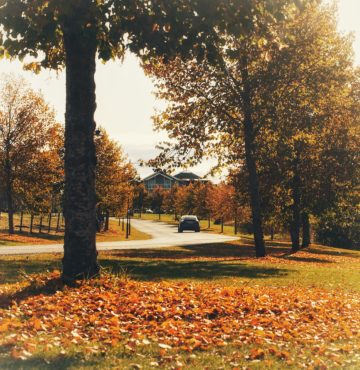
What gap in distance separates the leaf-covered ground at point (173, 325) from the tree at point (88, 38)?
3.90ft

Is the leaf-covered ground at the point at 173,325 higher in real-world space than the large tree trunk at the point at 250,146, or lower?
lower

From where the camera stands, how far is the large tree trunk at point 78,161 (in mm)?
9773

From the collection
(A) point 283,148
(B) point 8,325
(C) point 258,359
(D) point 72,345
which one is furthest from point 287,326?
(A) point 283,148

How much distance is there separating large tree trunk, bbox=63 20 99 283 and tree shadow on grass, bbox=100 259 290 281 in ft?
11.6

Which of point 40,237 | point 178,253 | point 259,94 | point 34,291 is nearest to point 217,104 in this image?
point 259,94

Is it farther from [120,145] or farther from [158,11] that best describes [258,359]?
[120,145]

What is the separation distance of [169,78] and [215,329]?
16.9 metres

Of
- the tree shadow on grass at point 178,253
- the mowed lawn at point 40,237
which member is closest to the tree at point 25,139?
the mowed lawn at point 40,237

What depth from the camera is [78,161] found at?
32.0ft

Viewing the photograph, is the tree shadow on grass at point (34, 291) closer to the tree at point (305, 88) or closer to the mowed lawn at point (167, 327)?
the mowed lawn at point (167, 327)

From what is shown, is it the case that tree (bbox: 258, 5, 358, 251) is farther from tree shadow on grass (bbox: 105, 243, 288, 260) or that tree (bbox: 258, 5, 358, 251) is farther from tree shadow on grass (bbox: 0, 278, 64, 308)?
tree shadow on grass (bbox: 0, 278, 64, 308)

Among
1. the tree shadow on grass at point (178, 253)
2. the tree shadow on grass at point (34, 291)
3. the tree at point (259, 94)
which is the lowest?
the tree shadow on grass at point (178, 253)

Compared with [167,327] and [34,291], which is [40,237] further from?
[167,327]

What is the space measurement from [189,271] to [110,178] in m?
30.3
